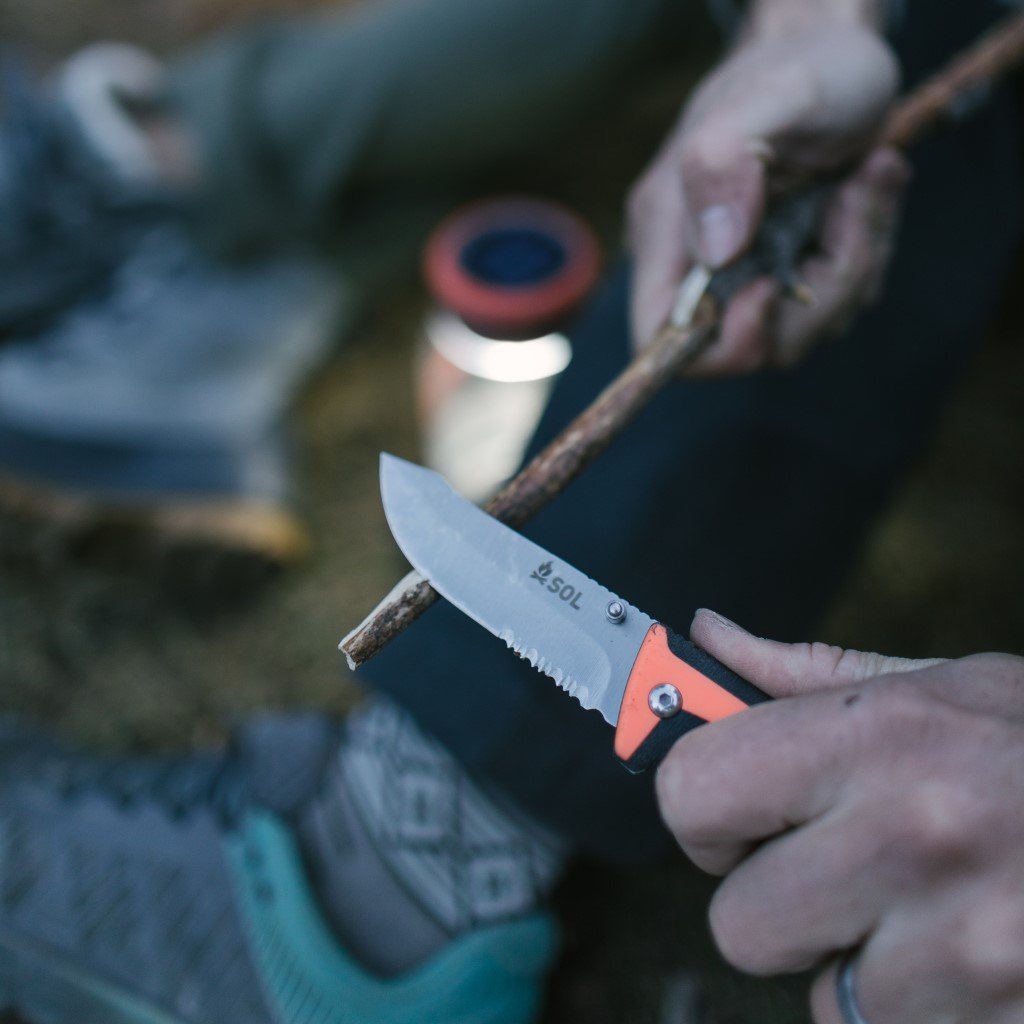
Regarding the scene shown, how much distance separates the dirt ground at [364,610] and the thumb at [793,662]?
0.52 m

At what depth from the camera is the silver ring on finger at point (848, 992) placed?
43 cm

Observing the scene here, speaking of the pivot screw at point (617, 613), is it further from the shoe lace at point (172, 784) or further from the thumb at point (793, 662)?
the shoe lace at point (172, 784)

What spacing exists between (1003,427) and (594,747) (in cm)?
112

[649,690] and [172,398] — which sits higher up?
[649,690]

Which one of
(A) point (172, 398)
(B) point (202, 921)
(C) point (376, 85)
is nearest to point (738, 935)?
(B) point (202, 921)

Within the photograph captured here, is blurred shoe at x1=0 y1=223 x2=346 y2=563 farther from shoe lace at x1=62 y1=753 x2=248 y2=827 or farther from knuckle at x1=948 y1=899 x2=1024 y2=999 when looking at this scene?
knuckle at x1=948 y1=899 x2=1024 y2=999

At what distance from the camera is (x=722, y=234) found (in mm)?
679

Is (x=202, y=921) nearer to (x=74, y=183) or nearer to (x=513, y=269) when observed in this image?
(x=513, y=269)

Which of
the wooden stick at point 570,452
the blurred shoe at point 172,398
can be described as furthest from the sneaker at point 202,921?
the blurred shoe at point 172,398

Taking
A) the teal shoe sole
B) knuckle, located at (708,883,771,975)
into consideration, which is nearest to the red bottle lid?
the teal shoe sole

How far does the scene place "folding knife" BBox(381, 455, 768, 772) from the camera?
0.49 metres

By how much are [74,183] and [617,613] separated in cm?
134

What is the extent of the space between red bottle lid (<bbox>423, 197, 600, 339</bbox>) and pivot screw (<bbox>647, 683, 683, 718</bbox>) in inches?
31.3

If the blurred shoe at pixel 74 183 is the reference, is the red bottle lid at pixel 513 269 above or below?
below
